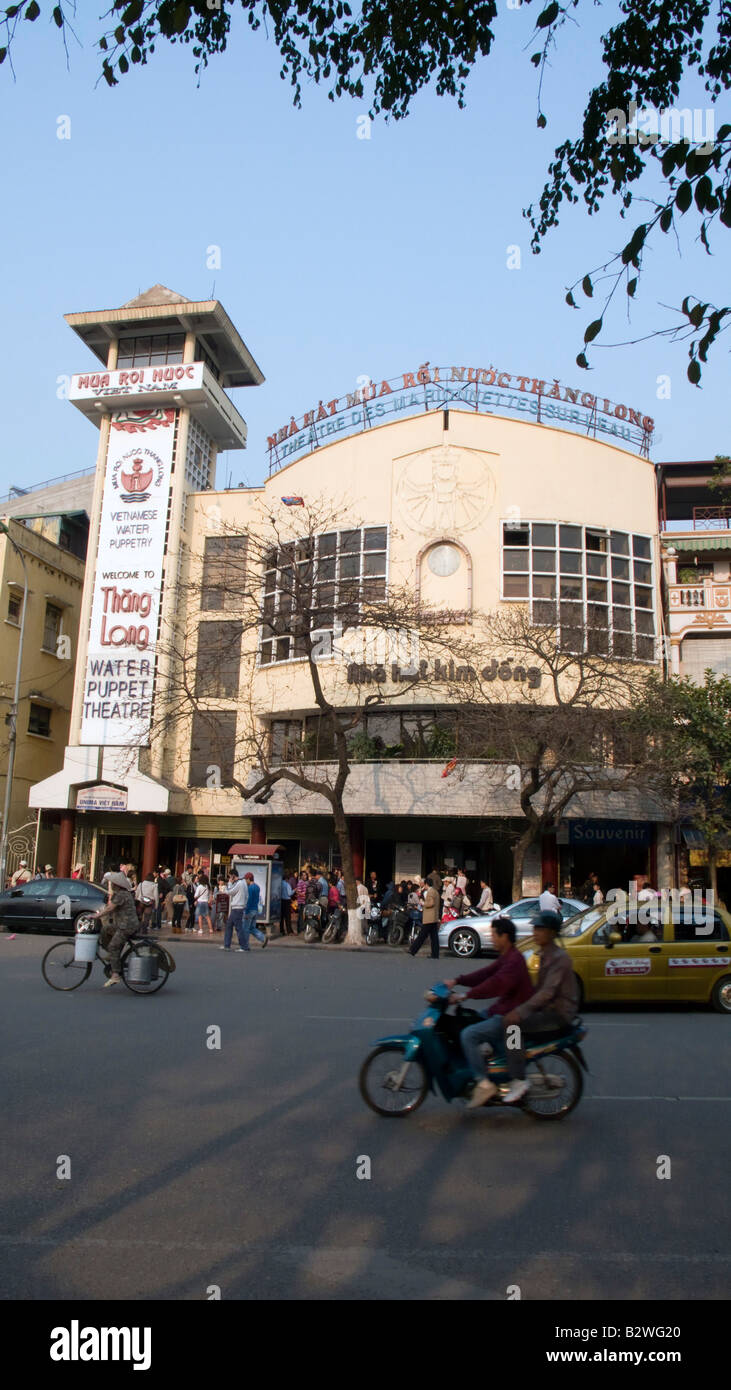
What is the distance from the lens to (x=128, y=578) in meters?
37.4

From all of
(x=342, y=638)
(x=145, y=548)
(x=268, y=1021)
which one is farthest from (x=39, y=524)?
(x=268, y=1021)

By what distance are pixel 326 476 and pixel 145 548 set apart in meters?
7.55

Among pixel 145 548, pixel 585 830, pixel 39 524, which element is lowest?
pixel 585 830

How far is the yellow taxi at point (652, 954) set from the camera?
12.9 meters

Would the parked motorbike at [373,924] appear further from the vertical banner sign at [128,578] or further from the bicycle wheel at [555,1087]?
the bicycle wheel at [555,1087]

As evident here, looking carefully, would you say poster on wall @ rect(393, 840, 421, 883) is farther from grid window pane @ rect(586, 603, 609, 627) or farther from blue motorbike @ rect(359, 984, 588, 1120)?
blue motorbike @ rect(359, 984, 588, 1120)

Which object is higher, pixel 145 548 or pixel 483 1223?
pixel 145 548

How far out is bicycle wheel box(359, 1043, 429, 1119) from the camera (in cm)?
708

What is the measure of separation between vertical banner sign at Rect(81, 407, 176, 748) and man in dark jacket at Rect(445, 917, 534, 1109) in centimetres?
2914

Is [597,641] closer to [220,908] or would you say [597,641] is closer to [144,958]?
[220,908]
